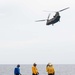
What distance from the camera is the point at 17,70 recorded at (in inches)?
1518

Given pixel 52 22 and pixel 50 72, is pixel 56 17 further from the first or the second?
pixel 50 72

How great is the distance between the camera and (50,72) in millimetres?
37250

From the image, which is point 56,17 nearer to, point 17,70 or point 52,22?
point 52,22

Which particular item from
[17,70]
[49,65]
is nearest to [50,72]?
[49,65]

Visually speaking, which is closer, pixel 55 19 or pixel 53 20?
pixel 55 19

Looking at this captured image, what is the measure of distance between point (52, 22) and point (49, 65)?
375 centimetres

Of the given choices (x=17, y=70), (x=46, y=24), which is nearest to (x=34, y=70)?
(x=17, y=70)

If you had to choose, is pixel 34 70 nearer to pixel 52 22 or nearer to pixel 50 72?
pixel 50 72

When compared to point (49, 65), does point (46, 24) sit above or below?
above

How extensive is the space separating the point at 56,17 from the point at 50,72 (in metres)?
4.84

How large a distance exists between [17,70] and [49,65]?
3268 mm

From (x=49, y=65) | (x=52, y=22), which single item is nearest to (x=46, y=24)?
(x=52, y=22)

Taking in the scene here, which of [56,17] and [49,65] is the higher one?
[56,17]

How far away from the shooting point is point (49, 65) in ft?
122
